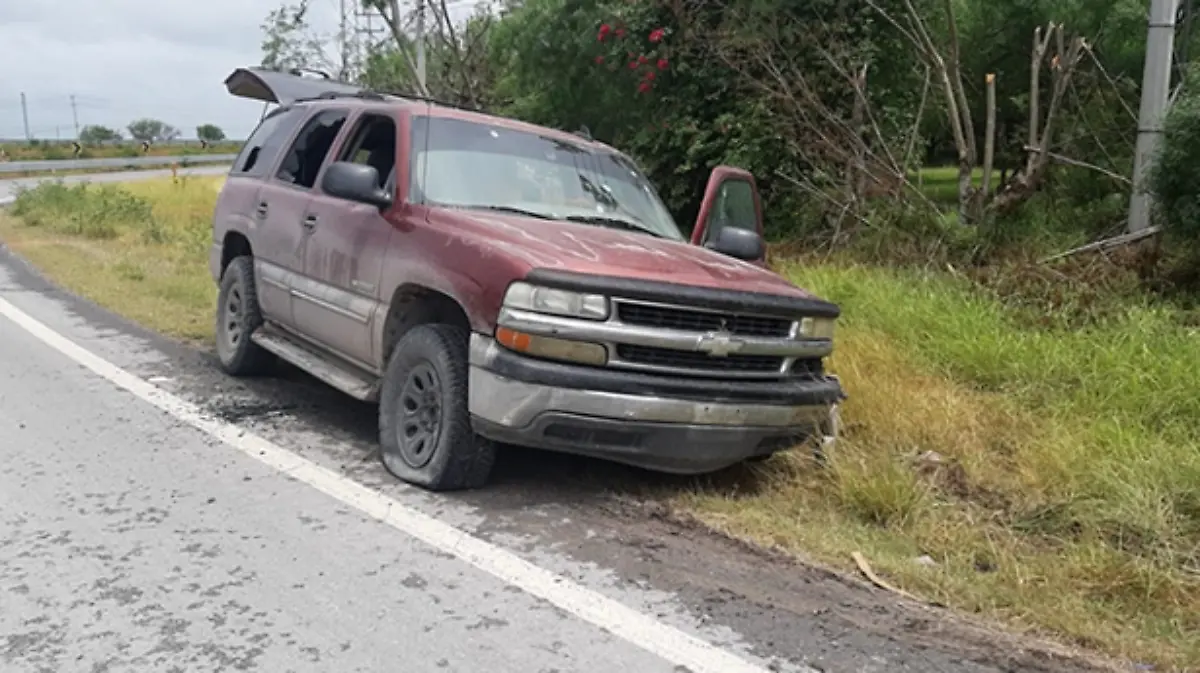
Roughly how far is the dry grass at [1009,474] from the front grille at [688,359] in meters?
0.63

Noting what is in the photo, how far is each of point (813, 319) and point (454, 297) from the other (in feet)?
5.46

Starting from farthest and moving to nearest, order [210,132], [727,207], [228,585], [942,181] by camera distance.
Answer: [210,132] < [942,181] < [727,207] < [228,585]

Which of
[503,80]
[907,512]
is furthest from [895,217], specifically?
[503,80]

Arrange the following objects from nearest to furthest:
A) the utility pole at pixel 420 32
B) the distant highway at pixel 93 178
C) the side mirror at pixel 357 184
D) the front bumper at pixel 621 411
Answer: the front bumper at pixel 621 411, the side mirror at pixel 357 184, the utility pole at pixel 420 32, the distant highway at pixel 93 178

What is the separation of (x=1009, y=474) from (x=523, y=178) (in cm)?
294

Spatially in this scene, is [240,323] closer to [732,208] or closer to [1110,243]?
[732,208]

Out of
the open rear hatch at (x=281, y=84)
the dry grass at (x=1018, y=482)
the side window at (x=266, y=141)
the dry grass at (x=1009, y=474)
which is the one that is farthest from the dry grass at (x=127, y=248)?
the dry grass at (x=1018, y=482)

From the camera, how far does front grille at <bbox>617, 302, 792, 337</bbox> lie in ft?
14.1

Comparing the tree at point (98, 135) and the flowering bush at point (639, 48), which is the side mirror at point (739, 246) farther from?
the tree at point (98, 135)

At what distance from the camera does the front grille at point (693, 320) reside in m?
4.30

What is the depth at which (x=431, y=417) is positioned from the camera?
4.81m

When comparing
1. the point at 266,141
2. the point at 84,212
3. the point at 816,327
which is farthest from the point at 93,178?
the point at 816,327

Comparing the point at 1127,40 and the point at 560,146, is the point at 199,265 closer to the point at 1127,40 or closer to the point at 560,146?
the point at 560,146

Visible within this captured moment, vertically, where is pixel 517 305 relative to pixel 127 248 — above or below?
above
